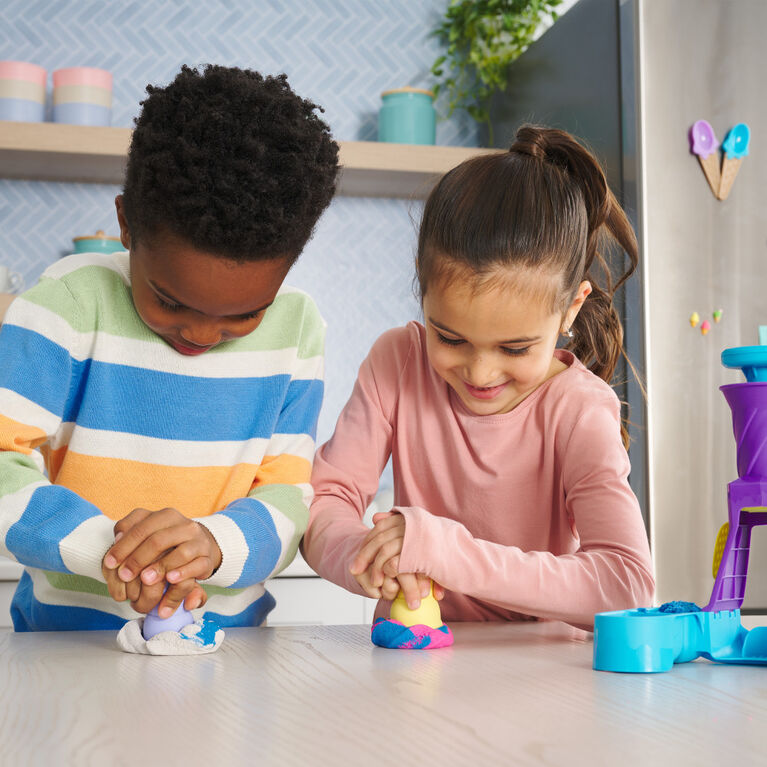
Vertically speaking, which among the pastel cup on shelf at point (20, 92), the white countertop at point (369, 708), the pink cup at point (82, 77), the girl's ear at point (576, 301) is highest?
the pink cup at point (82, 77)

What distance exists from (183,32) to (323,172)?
1.85 meters

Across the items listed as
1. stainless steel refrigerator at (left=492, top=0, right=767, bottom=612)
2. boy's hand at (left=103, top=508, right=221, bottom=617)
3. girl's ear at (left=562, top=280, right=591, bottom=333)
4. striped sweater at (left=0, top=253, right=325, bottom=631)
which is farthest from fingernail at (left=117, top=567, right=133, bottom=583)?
stainless steel refrigerator at (left=492, top=0, right=767, bottom=612)

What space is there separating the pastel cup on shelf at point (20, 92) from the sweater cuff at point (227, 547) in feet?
5.63

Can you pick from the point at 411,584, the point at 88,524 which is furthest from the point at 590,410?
the point at 88,524

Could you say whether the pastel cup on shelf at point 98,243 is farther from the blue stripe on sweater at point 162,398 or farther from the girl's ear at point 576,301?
the girl's ear at point 576,301

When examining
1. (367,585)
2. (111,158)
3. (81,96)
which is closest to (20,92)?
(81,96)

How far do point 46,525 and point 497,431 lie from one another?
1.71ft

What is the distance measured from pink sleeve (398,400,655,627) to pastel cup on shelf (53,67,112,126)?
1.77 meters

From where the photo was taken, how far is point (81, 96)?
2.30 m

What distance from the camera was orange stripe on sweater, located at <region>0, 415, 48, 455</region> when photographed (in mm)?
909

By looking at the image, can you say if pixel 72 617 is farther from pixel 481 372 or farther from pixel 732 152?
pixel 732 152

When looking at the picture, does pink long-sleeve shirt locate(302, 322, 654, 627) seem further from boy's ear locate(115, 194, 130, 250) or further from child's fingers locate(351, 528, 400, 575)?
boy's ear locate(115, 194, 130, 250)

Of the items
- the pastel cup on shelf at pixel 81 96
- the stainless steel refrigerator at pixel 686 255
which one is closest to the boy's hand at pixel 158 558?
the stainless steel refrigerator at pixel 686 255

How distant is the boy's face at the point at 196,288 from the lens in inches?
33.9
